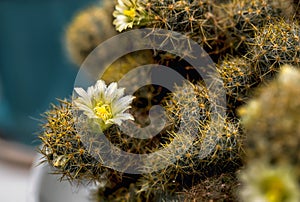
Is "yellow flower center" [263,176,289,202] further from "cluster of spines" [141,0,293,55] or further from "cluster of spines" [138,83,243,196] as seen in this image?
"cluster of spines" [141,0,293,55]

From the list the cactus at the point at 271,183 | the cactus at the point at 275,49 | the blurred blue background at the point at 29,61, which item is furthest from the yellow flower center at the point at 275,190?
the blurred blue background at the point at 29,61

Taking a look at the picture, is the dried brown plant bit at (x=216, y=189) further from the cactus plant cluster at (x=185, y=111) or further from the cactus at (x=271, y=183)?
the cactus at (x=271, y=183)

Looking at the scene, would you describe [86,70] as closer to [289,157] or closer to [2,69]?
[289,157]

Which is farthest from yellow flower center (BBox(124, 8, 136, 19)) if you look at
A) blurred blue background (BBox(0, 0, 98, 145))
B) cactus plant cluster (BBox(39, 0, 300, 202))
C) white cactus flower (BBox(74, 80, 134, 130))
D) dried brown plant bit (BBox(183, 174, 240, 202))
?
blurred blue background (BBox(0, 0, 98, 145))

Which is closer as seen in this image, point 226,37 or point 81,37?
point 226,37

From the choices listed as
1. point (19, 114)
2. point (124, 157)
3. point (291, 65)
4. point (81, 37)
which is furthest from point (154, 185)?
point (19, 114)

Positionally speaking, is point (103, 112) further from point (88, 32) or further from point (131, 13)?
point (88, 32)
